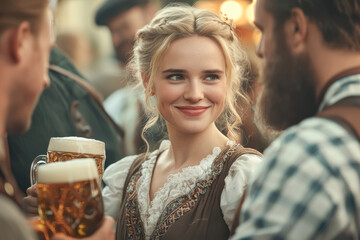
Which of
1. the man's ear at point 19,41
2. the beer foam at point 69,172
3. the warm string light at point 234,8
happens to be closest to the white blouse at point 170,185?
the beer foam at point 69,172

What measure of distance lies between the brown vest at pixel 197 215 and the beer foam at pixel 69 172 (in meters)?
0.65

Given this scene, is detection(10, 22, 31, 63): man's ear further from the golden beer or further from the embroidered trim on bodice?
the embroidered trim on bodice

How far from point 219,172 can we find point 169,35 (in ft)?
2.31

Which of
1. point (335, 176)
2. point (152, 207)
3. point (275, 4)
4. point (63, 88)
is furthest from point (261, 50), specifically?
point (63, 88)

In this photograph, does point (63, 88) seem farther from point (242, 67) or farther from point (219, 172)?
point (219, 172)

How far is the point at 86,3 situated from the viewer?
14.1m

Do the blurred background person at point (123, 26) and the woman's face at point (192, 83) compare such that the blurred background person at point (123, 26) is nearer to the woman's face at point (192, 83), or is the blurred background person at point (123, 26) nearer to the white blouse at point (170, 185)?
the white blouse at point (170, 185)

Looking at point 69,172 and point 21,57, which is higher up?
point 21,57

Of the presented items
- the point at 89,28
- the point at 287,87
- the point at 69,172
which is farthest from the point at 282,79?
the point at 89,28

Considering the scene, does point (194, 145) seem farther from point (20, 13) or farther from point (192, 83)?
point (20, 13)

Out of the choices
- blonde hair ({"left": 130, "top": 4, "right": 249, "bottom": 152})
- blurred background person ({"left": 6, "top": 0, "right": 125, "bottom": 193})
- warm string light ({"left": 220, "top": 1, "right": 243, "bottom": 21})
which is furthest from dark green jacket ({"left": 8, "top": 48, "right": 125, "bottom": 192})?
warm string light ({"left": 220, "top": 1, "right": 243, "bottom": 21})

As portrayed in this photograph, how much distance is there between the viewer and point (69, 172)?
178 cm

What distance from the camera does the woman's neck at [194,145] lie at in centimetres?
260

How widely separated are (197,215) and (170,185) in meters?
0.26
